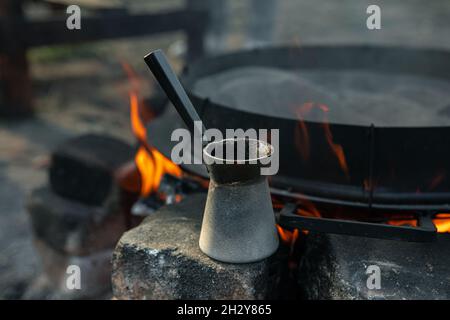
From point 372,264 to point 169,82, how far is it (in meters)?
0.90

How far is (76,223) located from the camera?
2.86 meters

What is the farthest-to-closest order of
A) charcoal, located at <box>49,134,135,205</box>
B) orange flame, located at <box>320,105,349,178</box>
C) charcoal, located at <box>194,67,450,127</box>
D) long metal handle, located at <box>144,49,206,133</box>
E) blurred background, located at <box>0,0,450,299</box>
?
blurred background, located at <box>0,0,450,299</box> < charcoal, located at <box>49,134,135,205</box> < charcoal, located at <box>194,67,450,127</box> < orange flame, located at <box>320,105,349,178</box> < long metal handle, located at <box>144,49,206,133</box>

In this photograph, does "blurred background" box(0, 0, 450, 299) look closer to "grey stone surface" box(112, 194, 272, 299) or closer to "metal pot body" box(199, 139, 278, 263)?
"grey stone surface" box(112, 194, 272, 299)

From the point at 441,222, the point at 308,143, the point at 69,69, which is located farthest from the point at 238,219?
the point at 69,69

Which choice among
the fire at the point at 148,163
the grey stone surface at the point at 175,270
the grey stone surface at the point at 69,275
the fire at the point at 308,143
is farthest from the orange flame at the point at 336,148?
the grey stone surface at the point at 69,275

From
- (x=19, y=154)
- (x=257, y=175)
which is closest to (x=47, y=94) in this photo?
(x=19, y=154)

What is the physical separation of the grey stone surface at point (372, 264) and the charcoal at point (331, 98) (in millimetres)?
558

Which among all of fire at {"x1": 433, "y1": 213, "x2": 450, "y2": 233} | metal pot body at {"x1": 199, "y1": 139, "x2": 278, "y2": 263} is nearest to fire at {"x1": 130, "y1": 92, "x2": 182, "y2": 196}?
metal pot body at {"x1": 199, "y1": 139, "x2": 278, "y2": 263}

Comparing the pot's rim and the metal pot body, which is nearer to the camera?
the pot's rim

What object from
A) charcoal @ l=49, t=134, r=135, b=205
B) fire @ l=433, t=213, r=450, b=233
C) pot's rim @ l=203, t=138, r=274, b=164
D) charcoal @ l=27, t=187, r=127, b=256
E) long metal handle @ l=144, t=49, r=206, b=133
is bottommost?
charcoal @ l=27, t=187, r=127, b=256

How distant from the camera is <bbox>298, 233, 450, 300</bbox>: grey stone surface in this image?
1.64 m

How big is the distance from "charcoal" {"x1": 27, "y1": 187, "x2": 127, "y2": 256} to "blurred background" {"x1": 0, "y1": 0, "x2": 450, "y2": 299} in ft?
1.14

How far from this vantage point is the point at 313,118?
7.36 ft
